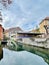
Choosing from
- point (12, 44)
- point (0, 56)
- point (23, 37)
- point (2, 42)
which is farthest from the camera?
point (23, 37)

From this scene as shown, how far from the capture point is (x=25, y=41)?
422 inches

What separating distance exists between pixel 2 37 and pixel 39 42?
1989mm

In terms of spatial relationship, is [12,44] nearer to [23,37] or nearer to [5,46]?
[5,46]

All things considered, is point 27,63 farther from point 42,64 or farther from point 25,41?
point 25,41

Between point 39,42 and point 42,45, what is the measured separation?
307mm

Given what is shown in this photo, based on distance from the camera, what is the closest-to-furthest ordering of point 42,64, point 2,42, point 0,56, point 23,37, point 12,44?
point 42,64, point 0,56, point 2,42, point 12,44, point 23,37

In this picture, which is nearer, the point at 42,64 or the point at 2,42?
the point at 42,64

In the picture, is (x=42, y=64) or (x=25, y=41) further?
(x=25, y=41)

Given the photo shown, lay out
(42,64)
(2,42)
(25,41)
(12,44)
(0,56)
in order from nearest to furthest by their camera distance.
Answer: (42,64) < (0,56) < (2,42) < (12,44) < (25,41)

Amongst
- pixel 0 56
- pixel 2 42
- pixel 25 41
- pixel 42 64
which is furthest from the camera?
pixel 25 41

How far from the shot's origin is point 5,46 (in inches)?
373

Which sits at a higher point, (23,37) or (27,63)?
(23,37)

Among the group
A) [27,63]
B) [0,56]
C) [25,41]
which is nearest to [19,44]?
[25,41]

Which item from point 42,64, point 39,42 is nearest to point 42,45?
point 39,42
